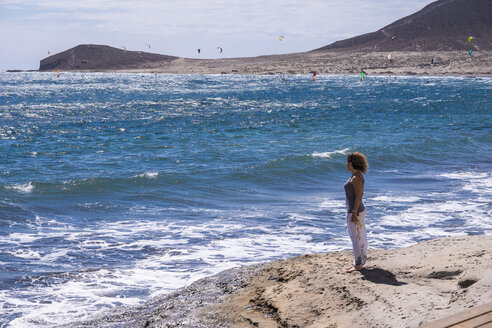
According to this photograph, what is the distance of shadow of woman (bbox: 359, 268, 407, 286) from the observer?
22.3 feet

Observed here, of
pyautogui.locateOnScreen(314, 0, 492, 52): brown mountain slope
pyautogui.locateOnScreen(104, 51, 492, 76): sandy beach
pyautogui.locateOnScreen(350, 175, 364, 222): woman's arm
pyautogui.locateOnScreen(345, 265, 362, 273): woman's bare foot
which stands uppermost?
pyautogui.locateOnScreen(314, 0, 492, 52): brown mountain slope

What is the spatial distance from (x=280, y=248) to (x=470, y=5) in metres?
180

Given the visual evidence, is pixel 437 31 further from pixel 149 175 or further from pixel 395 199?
→ pixel 395 199

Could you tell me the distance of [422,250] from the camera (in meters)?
8.22

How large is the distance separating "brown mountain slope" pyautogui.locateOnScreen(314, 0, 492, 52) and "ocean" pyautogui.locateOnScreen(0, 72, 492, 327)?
121 m

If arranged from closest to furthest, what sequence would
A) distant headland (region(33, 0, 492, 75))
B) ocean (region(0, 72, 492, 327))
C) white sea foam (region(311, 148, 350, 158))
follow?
1. ocean (region(0, 72, 492, 327))
2. white sea foam (region(311, 148, 350, 158))
3. distant headland (region(33, 0, 492, 75))

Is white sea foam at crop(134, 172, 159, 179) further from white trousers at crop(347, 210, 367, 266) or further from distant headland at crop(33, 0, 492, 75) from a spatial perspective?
distant headland at crop(33, 0, 492, 75)

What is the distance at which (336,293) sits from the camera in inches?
267

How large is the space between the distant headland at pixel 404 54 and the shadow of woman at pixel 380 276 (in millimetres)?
105521

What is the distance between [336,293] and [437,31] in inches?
6592

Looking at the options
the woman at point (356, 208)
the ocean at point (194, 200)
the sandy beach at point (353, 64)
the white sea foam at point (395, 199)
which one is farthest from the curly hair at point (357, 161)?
the sandy beach at point (353, 64)

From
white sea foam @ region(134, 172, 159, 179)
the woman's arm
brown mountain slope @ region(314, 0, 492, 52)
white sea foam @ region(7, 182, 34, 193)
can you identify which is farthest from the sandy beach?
the woman's arm

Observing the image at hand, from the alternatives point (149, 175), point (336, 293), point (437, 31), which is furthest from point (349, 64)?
point (336, 293)

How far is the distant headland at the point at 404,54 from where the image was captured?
123 metres
